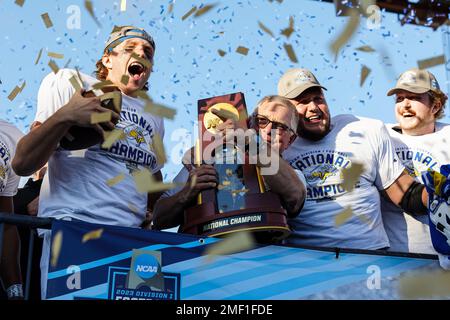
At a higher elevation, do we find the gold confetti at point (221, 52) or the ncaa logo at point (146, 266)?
the gold confetti at point (221, 52)

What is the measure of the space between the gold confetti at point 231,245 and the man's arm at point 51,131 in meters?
0.71

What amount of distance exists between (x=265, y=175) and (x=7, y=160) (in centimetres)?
135

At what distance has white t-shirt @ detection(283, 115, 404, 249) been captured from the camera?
163 inches

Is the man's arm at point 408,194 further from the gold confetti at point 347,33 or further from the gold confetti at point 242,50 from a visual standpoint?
the gold confetti at point 347,33

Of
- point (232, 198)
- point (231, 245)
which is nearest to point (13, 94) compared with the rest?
point (232, 198)

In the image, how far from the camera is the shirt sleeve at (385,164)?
434cm

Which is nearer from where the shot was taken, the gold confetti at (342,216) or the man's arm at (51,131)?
the man's arm at (51,131)

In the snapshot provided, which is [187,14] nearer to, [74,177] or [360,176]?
[74,177]

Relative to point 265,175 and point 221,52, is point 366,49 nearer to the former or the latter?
point 221,52

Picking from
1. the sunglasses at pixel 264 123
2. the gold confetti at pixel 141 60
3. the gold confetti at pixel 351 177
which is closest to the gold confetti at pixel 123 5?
the gold confetti at pixel 141 60

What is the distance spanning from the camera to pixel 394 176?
14.2 feet

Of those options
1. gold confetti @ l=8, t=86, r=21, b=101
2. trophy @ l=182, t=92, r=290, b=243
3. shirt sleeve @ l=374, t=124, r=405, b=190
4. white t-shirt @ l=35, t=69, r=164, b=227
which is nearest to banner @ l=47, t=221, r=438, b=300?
trophy @ l=182, t=92, r=290, b=243

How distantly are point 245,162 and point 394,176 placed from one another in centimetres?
102
